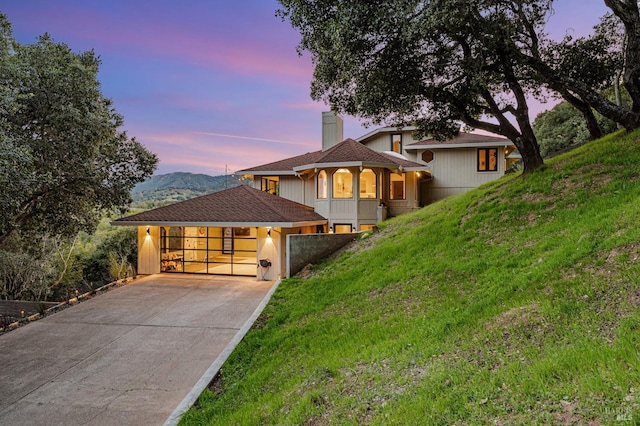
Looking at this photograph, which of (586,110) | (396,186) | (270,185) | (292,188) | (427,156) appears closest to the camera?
(586,110)

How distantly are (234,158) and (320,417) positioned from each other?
4981cm

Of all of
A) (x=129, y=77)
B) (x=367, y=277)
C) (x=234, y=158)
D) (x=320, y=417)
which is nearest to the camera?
(x=320, y=417)

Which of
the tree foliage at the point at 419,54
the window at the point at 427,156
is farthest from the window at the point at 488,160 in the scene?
the tree foliage at the point at 419,54

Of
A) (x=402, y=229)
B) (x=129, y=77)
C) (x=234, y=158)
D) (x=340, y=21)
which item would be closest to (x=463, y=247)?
(x=402, y=229)

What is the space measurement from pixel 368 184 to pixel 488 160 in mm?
7323

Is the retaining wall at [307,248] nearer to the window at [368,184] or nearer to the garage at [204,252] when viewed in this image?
the garage at [204,252]

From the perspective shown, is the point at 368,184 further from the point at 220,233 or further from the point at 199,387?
the point at 199,387

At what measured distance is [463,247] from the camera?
27.5 feet

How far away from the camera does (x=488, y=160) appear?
19.9 metres

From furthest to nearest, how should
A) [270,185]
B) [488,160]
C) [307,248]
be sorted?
[270,185] → [488,160] → [307,248]

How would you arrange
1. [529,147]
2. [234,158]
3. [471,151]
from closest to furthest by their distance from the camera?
[529,147] < [471,151] < [234,158]

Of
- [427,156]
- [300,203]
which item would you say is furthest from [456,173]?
[300,203]

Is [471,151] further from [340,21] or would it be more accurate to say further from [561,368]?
[561,368]

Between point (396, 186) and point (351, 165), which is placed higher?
point (351, 165)
